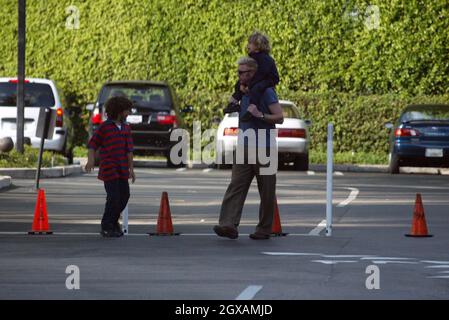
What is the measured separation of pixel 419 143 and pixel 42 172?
7.90 meters

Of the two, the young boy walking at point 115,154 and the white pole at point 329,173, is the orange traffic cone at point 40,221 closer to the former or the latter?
the young boy walking at point 115,154

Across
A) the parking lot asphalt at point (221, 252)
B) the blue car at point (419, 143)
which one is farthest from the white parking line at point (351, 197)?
the blue car at point (419, 143)

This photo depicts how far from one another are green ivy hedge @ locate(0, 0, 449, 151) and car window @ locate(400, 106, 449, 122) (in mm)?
3602

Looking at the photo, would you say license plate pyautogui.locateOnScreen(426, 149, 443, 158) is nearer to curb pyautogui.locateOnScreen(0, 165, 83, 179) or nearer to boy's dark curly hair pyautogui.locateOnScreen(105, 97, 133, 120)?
curb pyautogui.locateOnScreen(0, 165, 83, 179)

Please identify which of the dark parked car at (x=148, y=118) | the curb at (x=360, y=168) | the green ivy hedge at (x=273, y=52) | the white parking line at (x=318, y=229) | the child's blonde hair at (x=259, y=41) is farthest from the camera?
the green ivy hedge at (x=273, y=52)

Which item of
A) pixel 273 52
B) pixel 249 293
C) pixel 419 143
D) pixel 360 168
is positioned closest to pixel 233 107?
pixel 249 293

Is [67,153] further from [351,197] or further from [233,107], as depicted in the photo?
[233,107]

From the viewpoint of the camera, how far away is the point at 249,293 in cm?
1069

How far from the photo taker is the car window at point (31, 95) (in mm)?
31531

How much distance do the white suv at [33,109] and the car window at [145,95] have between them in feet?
3.71

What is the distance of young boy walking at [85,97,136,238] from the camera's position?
15.7 meters

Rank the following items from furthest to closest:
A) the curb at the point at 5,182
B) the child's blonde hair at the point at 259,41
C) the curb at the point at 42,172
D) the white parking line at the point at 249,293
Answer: the curb at the point at 42,172 < the curb at the point at 5,182 < the child's blonde hair at the point at 259,41 < the white parking line at the point at 249,293

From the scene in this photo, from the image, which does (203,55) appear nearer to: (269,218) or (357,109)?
(357,109)

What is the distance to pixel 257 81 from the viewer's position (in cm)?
1530
